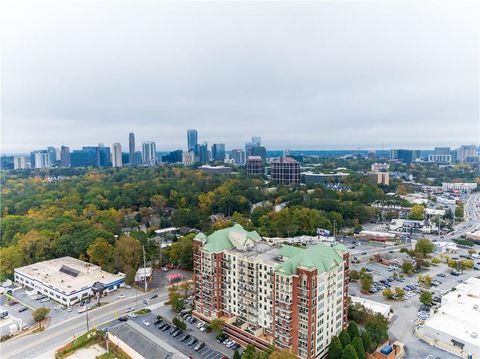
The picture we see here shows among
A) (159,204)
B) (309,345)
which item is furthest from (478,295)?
(159,204)

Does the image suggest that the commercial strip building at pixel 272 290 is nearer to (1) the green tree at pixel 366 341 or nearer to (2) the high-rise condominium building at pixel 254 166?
(1) the green tree at pixel 366 341

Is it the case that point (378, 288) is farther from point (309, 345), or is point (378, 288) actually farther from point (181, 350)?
point (181, 350)

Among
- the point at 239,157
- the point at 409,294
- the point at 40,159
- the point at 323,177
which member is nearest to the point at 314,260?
the point at 409,294

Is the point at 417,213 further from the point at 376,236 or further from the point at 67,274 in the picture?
the point at 67,274

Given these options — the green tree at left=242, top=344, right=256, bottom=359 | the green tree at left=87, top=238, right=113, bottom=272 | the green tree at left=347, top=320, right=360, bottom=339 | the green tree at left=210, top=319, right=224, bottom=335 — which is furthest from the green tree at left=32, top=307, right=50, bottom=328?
the green tree at left=347, top=320, right=360, bottom=339

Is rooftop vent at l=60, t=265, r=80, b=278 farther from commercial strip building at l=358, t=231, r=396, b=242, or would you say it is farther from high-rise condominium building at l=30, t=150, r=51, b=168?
high-rise condominium building at l=30, t=150, r=51, b=168

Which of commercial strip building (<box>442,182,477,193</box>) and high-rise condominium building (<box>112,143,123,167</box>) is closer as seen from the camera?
commercial strip building (<box>442,182,477,193</box>)
